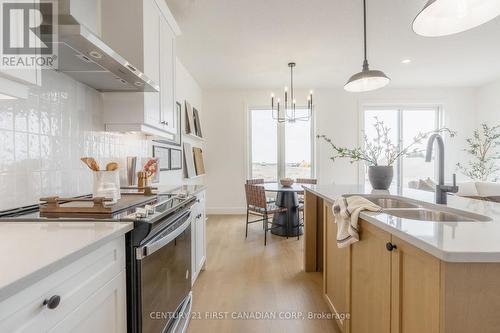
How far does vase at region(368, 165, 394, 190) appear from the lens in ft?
7.14

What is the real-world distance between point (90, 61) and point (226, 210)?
14.2 ft

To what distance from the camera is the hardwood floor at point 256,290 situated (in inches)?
71.6

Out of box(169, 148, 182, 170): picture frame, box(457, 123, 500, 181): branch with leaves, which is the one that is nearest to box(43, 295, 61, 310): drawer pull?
box(169, 148, 182, 170): picture frame

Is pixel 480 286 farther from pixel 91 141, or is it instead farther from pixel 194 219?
pixel 91 141

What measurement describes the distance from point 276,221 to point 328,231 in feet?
7.04

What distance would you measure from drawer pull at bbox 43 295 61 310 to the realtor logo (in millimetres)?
789

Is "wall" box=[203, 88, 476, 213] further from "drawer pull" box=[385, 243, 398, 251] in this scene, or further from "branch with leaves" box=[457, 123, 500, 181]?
"drawer pull" box=[385, 243, 398, 251]

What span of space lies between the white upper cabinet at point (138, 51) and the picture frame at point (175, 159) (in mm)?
1117

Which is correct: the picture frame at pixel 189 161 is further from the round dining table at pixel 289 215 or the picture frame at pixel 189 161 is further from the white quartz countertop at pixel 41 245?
the white quartz countertop at pixel 41 245

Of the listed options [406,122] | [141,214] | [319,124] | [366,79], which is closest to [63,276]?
[141,214]

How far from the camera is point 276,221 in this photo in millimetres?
3953

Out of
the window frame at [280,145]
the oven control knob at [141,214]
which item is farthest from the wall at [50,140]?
the window frame at [280,145]

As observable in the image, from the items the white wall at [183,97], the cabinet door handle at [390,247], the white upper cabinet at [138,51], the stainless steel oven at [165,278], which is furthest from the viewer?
the white wall at [183,97]

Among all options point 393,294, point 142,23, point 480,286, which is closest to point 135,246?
point 393,294
